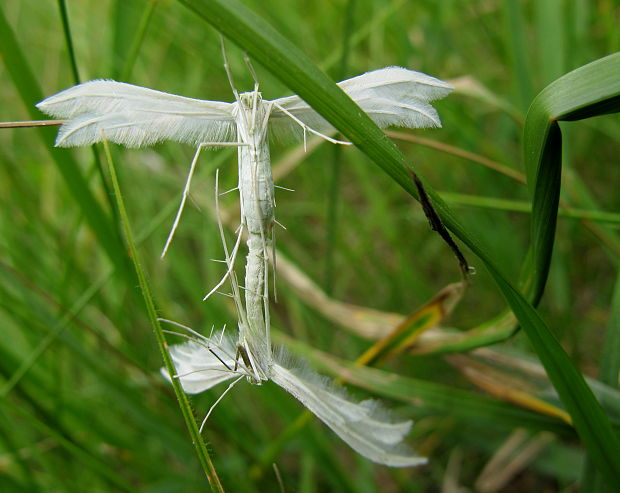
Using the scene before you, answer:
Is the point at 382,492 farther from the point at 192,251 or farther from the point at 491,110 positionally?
the point at 491,110

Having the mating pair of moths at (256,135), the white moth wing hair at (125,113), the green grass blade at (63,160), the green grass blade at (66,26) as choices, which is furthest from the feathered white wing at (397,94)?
the green grass blade at (63,160)

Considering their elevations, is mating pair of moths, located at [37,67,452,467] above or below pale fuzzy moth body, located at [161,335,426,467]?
above

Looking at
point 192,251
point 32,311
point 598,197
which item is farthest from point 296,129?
point 192,251

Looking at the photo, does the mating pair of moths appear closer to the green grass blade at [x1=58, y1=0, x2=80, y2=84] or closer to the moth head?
the moth head

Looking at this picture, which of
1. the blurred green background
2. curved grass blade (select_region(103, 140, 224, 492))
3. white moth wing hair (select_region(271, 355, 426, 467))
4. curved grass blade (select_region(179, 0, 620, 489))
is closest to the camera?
curved grass blade (select_region(179, 0, 620, 489))

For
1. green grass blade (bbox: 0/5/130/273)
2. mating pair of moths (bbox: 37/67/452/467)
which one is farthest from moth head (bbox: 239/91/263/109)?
green grass blade (bbox: 0/5/130/273)

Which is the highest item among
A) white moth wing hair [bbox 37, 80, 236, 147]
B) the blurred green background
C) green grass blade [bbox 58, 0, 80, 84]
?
green grass blade [bbox 58, 0, 80, 84]

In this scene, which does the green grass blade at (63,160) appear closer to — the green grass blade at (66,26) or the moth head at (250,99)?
the green grass blade at (66,26)

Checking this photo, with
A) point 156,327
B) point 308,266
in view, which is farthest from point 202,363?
point 308,266

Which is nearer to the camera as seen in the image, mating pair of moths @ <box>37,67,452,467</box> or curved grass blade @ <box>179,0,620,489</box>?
curved grass blade @ <box>179,0,620,489</box>
